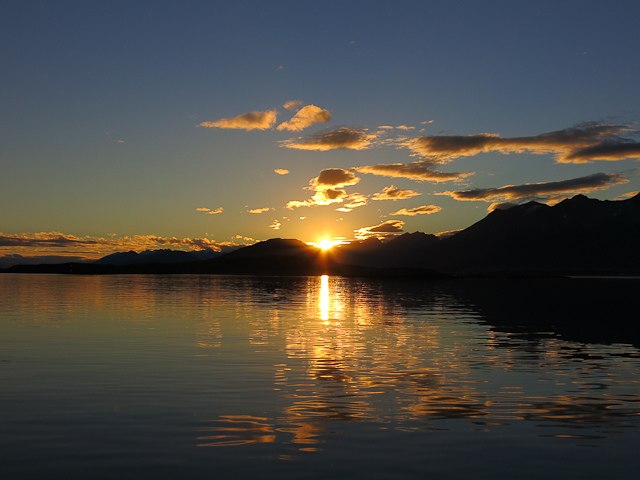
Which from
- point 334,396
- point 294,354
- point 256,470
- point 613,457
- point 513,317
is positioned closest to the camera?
point 256,470

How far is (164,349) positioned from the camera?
34500mm

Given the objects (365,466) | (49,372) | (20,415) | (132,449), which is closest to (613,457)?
(365,466)

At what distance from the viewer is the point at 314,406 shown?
2031cm

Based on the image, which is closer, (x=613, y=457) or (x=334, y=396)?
(x=613, y=457)

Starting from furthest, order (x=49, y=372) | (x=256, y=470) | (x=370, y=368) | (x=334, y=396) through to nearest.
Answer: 1. (x=370, y=368)
2. (x=49, y=372)
3. (x=334, y=396)
4. (x=256, y=470)

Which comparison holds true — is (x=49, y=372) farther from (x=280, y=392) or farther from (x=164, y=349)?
(x=280, y=392)

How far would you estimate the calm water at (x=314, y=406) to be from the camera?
46.9 ft

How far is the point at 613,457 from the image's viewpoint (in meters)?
15.0

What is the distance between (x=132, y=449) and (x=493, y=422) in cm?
1178

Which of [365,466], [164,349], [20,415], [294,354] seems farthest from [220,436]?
[164,349]

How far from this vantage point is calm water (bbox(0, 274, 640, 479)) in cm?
1428

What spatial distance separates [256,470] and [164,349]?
2256 centimetres

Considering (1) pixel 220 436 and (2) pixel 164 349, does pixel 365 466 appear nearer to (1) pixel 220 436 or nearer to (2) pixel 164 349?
(1) pixel 220 436

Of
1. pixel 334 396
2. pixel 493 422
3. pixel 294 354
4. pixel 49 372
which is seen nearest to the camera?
pixel 493 422
